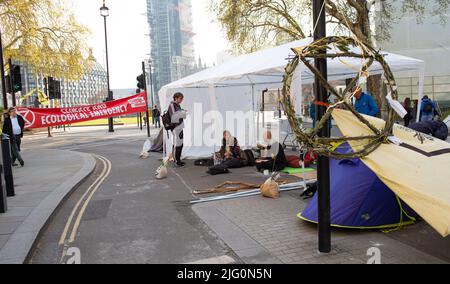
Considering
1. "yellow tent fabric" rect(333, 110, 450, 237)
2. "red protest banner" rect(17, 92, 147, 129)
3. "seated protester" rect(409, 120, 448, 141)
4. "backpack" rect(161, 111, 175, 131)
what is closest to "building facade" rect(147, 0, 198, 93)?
"red protest banner" rect(17, 92, 147, 129)

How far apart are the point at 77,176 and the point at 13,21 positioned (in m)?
17.6

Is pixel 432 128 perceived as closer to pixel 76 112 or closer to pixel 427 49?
pixel 76 112

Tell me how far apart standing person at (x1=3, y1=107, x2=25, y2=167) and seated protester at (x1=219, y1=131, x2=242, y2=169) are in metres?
6.25

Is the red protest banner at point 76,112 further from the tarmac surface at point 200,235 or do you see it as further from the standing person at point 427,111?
the standing person at point 427,111

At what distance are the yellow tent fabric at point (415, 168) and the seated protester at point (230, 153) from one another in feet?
20.8

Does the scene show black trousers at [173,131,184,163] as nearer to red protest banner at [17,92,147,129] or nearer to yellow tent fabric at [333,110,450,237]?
yellow tent fabric at [333,110,450,237]

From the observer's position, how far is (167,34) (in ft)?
327

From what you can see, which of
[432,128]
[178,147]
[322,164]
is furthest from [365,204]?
[178,147]

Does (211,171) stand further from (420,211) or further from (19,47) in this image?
(19,47)

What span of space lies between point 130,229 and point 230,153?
6.00 meters

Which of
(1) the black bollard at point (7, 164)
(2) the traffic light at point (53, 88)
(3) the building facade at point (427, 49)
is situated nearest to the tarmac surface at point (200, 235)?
(1) the black bollard at point (7, 164)

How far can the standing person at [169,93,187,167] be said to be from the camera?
11969mm

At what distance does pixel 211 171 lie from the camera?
10.2 meters

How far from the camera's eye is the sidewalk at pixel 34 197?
16.8 feet
